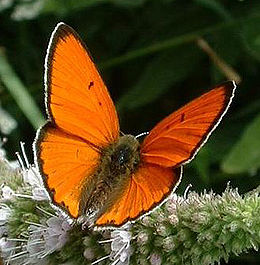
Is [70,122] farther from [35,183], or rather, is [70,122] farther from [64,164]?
[35,183]

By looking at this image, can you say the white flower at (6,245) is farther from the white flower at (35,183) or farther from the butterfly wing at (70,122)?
the butterfly wing at (70,122)

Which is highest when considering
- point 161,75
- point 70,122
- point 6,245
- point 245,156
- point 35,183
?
point 70,122

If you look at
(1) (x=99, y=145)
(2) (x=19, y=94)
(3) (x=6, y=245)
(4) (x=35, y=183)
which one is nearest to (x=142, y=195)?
(1) (x=99, y=145)

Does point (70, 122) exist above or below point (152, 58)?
above

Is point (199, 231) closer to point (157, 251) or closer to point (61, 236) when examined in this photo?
point (157, 251)

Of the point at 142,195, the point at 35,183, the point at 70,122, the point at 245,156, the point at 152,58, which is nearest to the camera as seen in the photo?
the point at 142,195

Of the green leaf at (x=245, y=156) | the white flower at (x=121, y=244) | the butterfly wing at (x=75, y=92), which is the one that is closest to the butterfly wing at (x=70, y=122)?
the butterfly wing at (x=75, y=92)

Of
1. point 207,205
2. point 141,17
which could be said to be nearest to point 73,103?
point 207,205

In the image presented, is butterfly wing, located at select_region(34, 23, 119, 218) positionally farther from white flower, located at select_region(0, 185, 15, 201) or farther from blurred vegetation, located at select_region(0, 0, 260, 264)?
blurred vegetation, located at select_region(0, 0, 260, 264)
